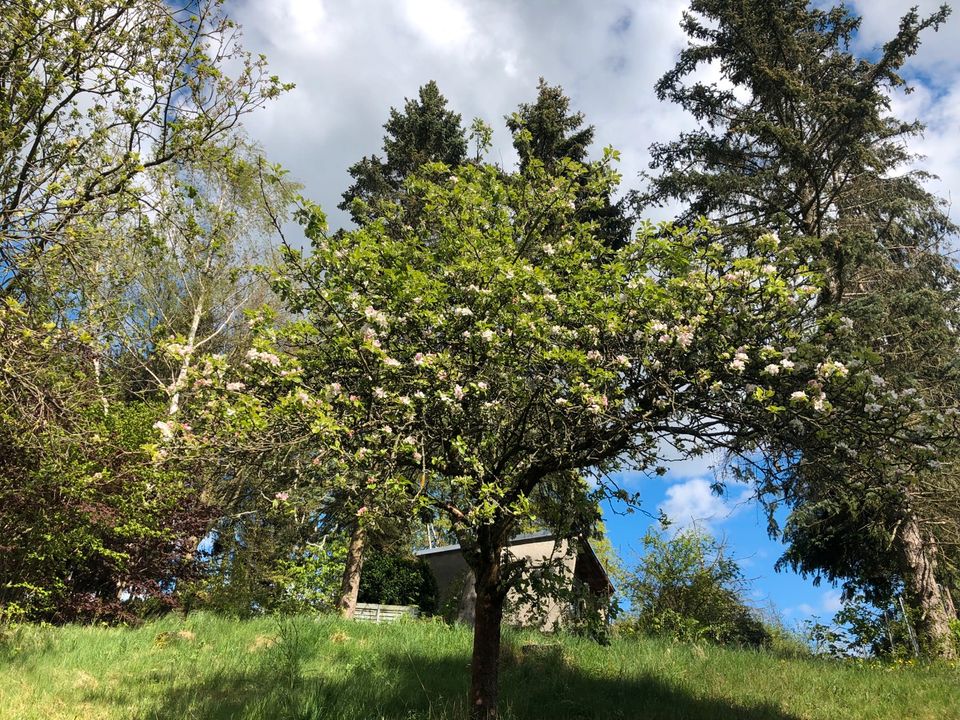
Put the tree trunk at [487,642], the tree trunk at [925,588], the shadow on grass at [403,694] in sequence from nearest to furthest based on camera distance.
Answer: the tree trunk at [487,642] → the shadow on grass at [403,694] → the tree trunk at [925,588]

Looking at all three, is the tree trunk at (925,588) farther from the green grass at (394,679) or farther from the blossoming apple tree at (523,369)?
the blossoming apple tree at (523,369)

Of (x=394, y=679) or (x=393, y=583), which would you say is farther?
(x=393, y=583)

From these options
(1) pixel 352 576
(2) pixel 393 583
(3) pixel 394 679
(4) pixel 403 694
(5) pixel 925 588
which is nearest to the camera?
(4) pixel 403 694

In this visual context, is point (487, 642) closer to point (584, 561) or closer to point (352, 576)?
point (352, 576)

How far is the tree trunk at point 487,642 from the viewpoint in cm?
655

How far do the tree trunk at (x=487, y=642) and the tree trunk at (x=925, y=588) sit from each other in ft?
29.1

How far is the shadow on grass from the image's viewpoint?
6.87 m

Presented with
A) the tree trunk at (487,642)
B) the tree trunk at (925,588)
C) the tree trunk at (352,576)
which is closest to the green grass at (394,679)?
the tree trunk at (487,642)

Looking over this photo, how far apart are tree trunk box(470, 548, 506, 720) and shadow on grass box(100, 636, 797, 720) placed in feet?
1.44

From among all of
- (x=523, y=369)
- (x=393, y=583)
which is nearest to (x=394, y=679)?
(x=523, y=369)

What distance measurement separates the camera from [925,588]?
38.5 ft

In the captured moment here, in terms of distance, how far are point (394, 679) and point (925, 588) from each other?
10.1 m

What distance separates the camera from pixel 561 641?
1159cm

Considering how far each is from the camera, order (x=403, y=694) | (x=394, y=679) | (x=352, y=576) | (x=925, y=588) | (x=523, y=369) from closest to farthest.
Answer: (x=523, y=369), (x=403, y=694), (x=394, y=679), (x=925, y=588), (x=352, y=576)
